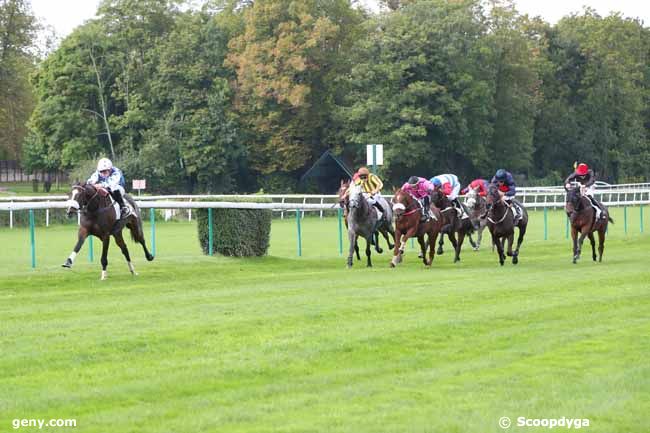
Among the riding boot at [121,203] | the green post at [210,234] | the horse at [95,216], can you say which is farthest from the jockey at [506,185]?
the horse at [95,216]

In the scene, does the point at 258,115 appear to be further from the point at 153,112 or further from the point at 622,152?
the point at 622,152

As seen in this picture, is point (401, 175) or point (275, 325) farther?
point (401, 175)

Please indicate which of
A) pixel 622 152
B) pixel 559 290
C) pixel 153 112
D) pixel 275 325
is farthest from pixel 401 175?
pixel 275 325

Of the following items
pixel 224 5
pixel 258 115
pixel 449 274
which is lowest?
pixel 449 274

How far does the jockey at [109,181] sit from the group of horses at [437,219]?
14.2 ft

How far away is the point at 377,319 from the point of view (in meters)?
12.3

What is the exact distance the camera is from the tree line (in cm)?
6100

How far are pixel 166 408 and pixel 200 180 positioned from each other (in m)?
53.5

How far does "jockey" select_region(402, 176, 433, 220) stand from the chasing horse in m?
5.15

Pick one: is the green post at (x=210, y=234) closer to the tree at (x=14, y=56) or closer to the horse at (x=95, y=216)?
the horse at (x=95, y=216)

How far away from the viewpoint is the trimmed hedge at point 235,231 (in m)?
22.6
